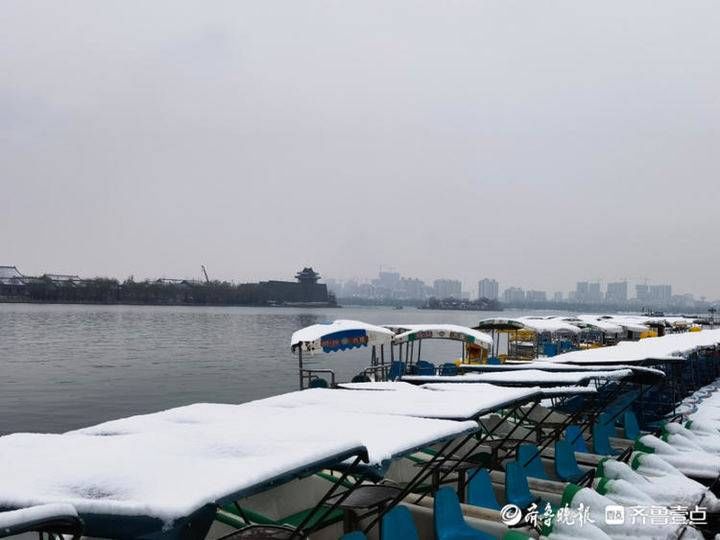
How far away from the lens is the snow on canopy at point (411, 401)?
21.6 ft

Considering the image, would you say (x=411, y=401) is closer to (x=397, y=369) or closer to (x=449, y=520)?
(x=449, y=520)

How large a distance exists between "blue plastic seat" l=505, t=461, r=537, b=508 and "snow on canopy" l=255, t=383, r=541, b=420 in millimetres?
1889

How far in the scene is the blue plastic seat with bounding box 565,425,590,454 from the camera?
13.0 meters

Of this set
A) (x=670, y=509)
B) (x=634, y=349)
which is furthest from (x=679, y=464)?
(x=634, y=349)

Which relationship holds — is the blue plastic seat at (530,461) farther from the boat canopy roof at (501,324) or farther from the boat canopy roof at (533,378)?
the boat canopy roof at (501,324)

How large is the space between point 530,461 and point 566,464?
1.02 meters

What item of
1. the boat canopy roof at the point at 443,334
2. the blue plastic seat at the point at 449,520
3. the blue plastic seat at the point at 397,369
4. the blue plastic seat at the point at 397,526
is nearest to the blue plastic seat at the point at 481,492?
the blue plastic seat at the point at 449,520

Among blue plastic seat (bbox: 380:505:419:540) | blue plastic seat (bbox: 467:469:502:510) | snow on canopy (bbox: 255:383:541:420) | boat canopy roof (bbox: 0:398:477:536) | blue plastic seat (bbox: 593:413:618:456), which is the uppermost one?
boat canopy roof (bbox: 0:398:477:536)

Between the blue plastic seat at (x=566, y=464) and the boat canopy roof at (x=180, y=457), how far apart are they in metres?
6.35

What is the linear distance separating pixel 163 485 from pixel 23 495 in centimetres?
69

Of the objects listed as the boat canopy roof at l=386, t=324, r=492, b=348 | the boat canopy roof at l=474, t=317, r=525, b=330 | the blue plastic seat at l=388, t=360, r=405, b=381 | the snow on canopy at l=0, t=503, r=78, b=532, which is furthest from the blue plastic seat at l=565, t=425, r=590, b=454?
the boat canopy roof at l=474, t=317, r=525, b=330

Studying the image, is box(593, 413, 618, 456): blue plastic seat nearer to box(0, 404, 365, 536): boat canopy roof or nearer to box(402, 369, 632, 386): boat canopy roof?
box(402, 369, 632, 386): boat canopy roof

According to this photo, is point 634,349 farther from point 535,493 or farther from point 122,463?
point 122,463

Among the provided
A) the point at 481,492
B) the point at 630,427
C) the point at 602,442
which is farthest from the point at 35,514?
the point at 630,427
